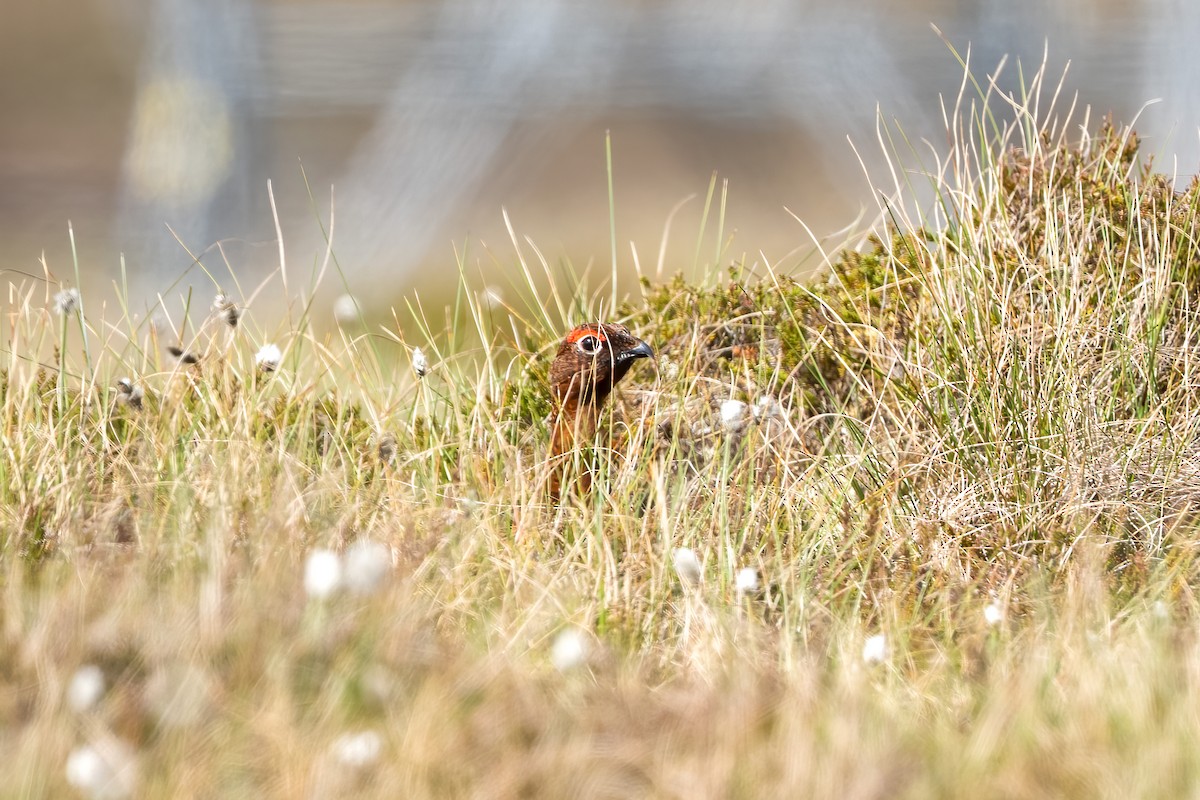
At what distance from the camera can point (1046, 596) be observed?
282 cm

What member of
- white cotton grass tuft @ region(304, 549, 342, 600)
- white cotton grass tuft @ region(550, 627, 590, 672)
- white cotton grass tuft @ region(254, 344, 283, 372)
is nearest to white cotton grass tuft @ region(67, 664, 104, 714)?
white cotton grass tuft @ region(304, 549, 342, 600)

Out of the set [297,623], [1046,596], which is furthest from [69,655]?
[1046,596]

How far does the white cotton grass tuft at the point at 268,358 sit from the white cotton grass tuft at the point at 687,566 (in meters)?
1.25

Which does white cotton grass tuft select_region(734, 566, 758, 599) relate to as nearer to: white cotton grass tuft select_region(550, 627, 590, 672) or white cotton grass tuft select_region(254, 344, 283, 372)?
white cotton grass tuft select_region(550, 627, 590, 672)

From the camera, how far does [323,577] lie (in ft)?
7.67

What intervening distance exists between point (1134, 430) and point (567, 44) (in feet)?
17.2

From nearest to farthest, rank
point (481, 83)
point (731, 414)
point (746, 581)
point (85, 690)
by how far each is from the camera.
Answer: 1. point (85, 690)
2. point (746, 581)
3. point (731, 414)
4. point (481, 83)

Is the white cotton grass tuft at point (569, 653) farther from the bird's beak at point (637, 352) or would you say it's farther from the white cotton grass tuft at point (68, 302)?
the white cotton grass tuft at point (68, 302)

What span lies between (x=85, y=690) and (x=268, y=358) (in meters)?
1.64

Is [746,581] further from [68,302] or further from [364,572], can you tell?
[68,302]

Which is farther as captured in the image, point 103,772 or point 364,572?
point 364,572

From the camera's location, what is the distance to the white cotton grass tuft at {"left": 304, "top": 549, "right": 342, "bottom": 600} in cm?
233

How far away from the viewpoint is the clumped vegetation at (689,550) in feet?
6.86

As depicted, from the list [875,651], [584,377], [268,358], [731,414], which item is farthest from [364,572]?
[268,358]
